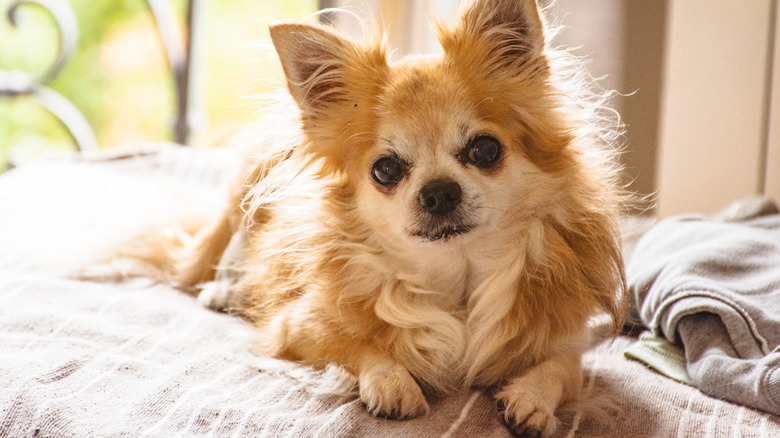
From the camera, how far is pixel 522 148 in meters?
1.45

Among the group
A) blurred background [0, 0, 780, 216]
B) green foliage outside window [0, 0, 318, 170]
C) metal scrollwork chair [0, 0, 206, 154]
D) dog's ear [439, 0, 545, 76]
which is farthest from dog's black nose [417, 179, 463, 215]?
green foliage outside window [0, 0, 318, 170]

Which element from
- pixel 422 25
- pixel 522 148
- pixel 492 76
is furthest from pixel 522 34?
pixel 422 25

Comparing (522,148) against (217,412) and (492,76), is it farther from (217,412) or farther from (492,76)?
(217,412)

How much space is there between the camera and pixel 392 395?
4.00ft

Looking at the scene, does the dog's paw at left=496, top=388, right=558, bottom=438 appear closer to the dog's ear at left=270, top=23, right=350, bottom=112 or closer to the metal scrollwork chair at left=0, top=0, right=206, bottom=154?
the dog's ear at left=270, top=23, right=350, bottom=112

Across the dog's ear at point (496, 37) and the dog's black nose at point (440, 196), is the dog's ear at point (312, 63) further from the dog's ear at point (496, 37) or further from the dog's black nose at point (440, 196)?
the dog's black nose at point (440, 196)

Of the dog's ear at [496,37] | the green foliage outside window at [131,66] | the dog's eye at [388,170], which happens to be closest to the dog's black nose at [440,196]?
the dog's eye at [388,170]

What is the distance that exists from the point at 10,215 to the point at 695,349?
2.09m

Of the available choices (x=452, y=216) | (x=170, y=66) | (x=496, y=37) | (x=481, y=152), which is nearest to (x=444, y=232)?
(x=452, y=216)

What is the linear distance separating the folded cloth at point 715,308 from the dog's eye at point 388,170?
2.13ft

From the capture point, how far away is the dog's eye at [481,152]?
139cm

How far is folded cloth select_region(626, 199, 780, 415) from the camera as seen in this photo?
132 cm

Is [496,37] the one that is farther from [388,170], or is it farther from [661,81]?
[661,81]

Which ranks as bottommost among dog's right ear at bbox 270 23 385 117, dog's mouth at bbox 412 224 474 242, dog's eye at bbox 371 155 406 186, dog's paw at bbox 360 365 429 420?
dog's paw at bbox 360 365 429 420
